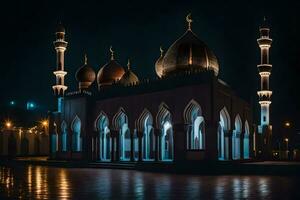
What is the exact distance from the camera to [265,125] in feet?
90.5

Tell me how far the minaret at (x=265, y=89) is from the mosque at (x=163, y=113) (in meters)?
0.06

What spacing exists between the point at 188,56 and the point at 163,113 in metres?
3.27

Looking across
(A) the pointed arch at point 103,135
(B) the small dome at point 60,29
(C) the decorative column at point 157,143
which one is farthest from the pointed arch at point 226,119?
(B) the small dome at point 60,29

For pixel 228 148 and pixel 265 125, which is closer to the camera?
pixel 228 148

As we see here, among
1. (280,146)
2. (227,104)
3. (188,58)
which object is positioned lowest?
(280,146)

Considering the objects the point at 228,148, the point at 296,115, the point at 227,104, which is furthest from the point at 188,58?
the point at 296,115

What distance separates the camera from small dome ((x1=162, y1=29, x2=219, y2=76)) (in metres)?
23.1

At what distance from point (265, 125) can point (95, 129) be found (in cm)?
1008

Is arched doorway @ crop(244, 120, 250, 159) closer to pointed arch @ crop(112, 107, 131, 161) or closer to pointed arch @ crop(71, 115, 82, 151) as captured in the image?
pointed arch @ crop(112, 107, 131, 161)

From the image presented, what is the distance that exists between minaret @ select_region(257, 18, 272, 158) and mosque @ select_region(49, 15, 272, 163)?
0.06m

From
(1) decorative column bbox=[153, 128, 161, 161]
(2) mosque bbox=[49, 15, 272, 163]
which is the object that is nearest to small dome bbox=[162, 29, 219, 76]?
(2) mosque bbox=[49, 15, 272, 163]

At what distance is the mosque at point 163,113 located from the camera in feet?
66.9

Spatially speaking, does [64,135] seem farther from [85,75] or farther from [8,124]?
[8,124]

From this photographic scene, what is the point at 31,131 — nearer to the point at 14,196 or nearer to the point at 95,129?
the point at 95,129
